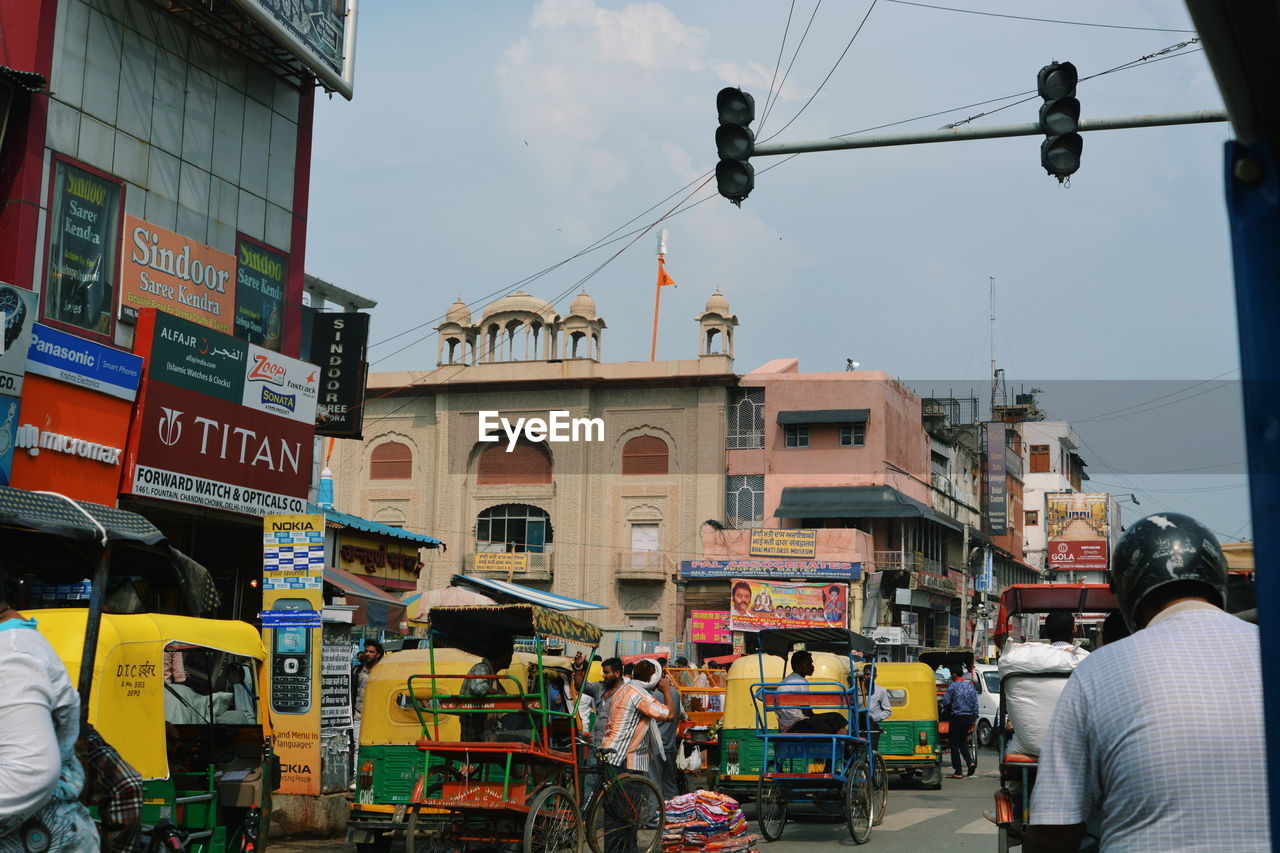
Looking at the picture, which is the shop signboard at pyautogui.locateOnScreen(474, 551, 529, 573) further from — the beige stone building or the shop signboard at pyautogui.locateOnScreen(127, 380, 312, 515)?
the shop signboard at pyautogui.locateOnScreen(127, 380, 312, 515)

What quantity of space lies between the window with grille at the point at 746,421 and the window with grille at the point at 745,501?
132 cm

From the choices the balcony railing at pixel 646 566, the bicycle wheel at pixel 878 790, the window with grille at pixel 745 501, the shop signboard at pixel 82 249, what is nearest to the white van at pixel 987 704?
the bicycle wheel at pixel 878 790

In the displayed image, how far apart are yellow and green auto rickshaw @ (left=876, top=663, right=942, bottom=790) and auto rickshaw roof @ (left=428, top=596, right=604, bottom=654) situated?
9.06 m

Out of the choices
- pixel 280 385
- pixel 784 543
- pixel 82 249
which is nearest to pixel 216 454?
pixel 280 385

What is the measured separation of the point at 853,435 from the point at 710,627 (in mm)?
9415

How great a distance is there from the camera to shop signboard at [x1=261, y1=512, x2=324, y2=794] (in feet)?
44.3

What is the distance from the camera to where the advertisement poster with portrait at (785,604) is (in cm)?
4772

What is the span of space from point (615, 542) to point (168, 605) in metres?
44.2

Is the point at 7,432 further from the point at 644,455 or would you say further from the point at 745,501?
the point at 644,455

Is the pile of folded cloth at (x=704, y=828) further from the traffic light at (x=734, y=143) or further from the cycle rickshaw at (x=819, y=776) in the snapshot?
the traffic light at (x=734, y=143)

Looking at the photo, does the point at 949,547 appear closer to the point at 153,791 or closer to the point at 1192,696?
the point at 153,791

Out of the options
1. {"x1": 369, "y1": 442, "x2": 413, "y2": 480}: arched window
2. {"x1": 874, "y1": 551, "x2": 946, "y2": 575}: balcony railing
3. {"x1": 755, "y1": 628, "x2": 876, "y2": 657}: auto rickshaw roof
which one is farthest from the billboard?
{"x1": 755, "y1": 628, "x2": 876, "y2": 657}: auto rickshaw roof

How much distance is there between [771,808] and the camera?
45.8 feet

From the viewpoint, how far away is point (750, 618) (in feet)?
157
